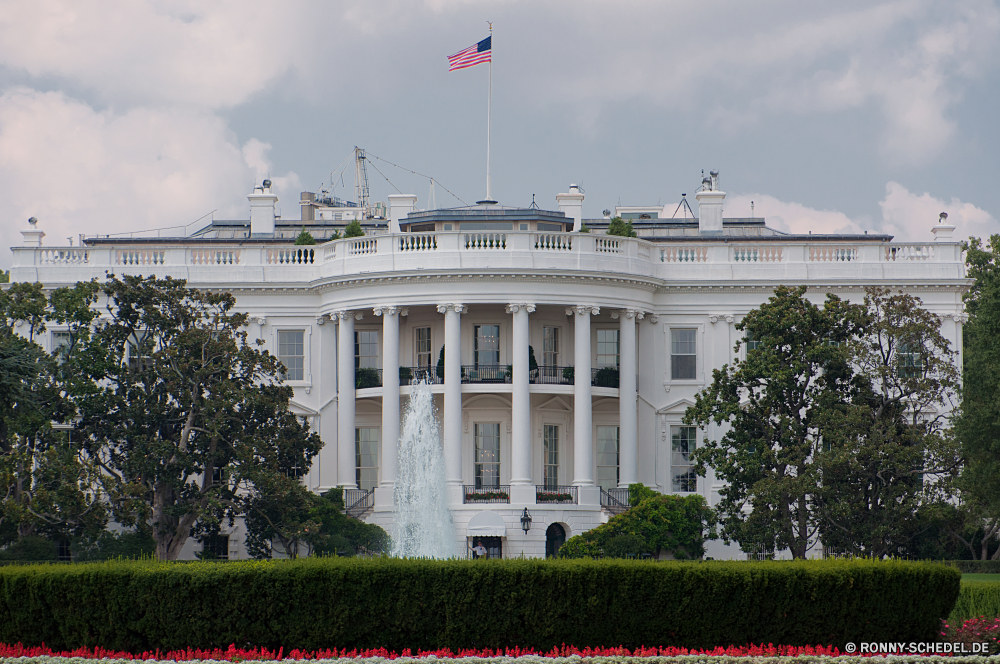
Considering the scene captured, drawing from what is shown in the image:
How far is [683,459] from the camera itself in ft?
A: 165

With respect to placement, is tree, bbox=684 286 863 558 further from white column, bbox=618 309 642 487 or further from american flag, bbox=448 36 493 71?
american flag, bbox=448 36 493 71

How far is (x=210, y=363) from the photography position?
139ft

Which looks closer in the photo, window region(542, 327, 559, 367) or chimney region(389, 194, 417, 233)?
window region(542, 327, 559, 367)

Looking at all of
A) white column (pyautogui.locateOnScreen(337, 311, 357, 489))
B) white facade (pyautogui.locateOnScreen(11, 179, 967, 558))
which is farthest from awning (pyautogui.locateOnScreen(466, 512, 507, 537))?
white column (pyautogui.locateOnScreen(337, 311, 357, 489))

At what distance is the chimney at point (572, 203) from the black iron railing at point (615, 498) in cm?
1280

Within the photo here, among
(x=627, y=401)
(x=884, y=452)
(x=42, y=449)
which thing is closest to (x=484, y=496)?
(x=627, y=401)

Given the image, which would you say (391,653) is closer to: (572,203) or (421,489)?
(421,489)

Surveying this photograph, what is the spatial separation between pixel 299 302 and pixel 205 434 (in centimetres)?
946

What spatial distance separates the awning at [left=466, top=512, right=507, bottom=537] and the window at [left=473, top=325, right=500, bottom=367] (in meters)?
6.29

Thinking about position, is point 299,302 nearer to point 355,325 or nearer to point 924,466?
point 355,325

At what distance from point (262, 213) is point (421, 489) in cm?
2001

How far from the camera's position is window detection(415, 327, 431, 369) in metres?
50.1

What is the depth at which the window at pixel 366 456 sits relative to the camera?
1976 inches

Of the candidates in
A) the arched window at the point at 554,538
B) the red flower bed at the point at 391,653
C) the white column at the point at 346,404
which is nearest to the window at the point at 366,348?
the white column at the point at 346,404
